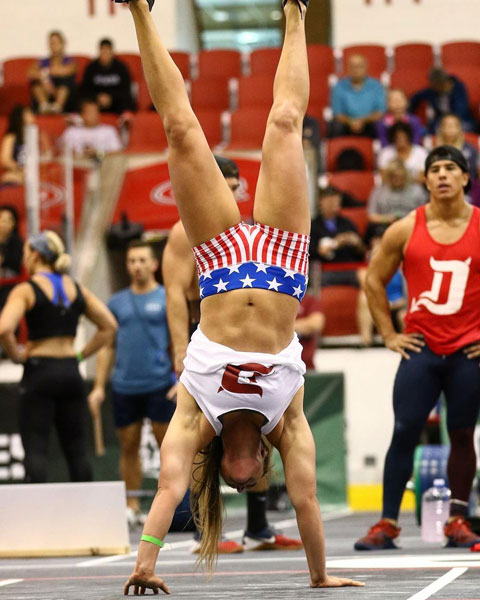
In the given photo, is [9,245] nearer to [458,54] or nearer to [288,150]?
[458,54]

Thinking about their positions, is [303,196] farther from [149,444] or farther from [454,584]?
[149,444]

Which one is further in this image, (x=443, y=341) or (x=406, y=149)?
(x=406, y=149)

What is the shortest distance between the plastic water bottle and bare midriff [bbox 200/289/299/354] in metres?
2.92

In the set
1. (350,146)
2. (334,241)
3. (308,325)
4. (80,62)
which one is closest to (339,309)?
(334,241)

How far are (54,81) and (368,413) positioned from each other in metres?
6.23

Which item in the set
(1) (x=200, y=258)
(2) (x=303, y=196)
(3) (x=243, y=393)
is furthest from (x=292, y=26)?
(3) (x=243, y=393)

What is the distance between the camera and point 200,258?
4.29 m

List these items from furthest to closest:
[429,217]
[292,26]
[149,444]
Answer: [149,444] → [429,217] → [292,26]

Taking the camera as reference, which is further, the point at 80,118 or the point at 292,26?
the point at 80,118

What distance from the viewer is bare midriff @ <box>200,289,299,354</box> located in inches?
164

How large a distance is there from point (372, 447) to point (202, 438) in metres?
6.59

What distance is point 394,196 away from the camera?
11812mm

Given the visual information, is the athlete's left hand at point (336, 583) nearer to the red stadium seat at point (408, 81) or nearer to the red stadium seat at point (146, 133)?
the red stadium seat at point (146, 133)

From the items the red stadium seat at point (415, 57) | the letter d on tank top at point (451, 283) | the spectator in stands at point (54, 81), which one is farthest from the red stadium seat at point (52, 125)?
the letter d on tank top at point (451, 283)
